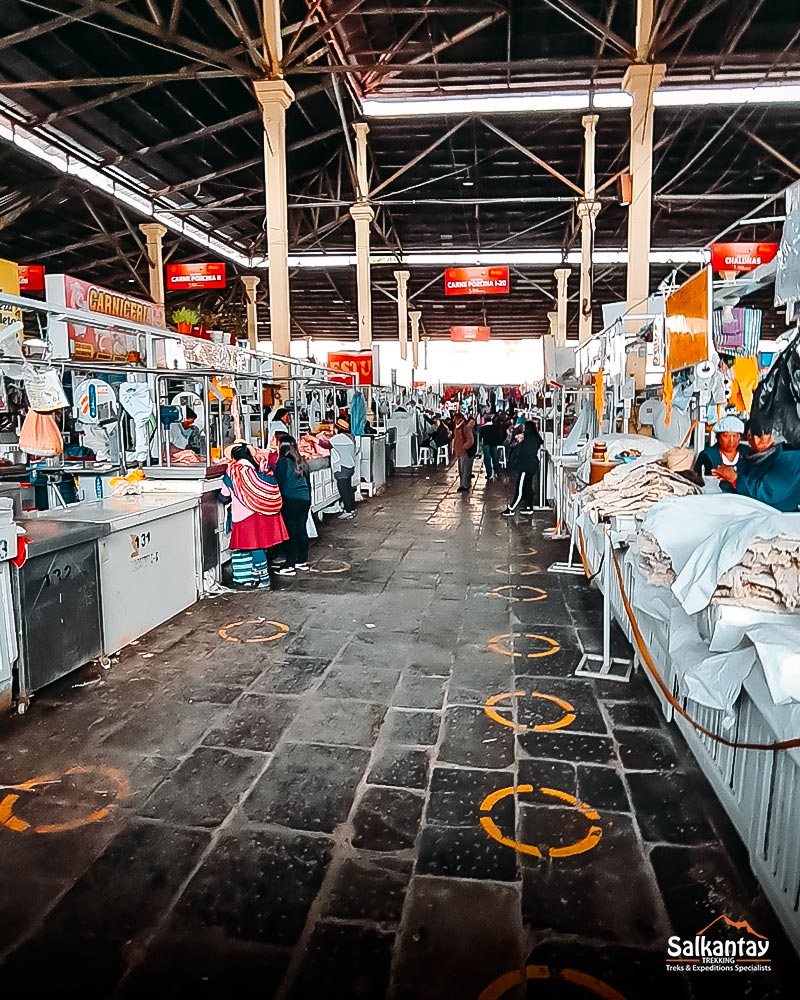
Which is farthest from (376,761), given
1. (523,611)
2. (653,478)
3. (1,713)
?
(523,611)

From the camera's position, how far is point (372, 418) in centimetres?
1669

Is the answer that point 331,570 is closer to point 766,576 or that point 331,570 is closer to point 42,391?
point 42,391

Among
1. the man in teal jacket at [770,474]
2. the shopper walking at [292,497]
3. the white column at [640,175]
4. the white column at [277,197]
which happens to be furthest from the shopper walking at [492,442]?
the man in teal jacket at [770,474]

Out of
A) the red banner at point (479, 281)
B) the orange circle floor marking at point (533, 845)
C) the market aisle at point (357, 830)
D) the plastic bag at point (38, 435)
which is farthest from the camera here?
the red banner at point (479, 281)

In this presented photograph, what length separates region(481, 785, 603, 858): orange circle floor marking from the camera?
2887 mm

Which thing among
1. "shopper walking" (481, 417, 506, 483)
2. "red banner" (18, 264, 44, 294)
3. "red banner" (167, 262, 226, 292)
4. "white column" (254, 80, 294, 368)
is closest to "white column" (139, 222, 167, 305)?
"red banner" (167, 262, 226, 292)

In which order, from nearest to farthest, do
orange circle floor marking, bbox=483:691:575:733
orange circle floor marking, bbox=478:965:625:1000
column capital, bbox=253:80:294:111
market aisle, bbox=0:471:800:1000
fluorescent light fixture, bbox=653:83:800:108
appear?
orange circle floor marking, bbox=478:965:625:1000 → market aisle, bbox=0:471:800:1000 → orange circle floor marking, bbox=483:691:575:733 → column capital, bbox=253:80:294:111 → fluorescent light fixture, bbox=653:83:800:108

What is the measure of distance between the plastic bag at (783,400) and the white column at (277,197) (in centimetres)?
913

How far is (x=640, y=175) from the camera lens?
11.6 m

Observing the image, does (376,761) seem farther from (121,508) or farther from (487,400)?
(487,400)

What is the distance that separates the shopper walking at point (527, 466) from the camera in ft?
37.1

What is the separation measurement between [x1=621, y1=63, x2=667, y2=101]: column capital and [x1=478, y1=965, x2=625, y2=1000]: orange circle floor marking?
1258cm

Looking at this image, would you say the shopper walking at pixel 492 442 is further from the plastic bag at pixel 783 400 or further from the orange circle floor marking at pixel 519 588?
the plastic bag at pixel 783 400

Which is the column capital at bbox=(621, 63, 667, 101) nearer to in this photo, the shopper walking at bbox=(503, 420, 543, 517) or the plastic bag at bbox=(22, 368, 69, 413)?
the shopper walking at bbox=(503, 420, 543, 517)
